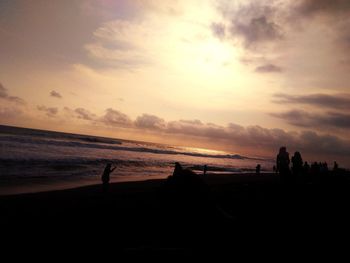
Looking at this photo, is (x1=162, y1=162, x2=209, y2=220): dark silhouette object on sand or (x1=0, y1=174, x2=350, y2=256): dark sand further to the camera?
(x1=162, y1=162, x2=209, y2=220): dark silhouette object on sand

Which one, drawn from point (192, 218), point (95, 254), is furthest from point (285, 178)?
point (95, 254)

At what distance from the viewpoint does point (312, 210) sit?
32.9 feet

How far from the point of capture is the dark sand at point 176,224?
5.52m

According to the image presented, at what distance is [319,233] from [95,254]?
5859mm

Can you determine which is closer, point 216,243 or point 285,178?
point 216,243

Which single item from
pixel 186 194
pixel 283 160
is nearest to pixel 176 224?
pixel 186 194

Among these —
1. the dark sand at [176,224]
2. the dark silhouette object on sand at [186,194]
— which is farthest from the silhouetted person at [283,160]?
the dark silhouette object on sand at [186,194]

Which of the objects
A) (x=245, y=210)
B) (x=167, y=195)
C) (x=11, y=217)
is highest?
(x=167, y=195)

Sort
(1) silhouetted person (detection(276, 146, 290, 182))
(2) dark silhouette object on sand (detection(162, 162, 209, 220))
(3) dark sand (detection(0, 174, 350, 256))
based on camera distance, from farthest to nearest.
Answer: (1) silhouetted person (detection(276, 146, 290, 182))
(2) dark silhouette object on sand (detection(162, 162, 209, 220))
(3) dark sand (detection(0, 174, 350, 256))

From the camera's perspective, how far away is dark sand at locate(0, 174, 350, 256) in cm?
552

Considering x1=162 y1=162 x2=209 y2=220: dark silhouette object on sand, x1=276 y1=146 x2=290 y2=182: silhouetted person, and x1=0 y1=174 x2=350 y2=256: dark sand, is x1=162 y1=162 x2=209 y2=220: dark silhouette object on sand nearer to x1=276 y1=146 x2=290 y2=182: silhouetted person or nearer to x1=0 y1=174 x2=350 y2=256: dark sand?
x1=0 y1=174 x2=350 y2=256: dark sand

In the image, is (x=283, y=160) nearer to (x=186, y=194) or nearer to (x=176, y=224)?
(x=186, y=194)

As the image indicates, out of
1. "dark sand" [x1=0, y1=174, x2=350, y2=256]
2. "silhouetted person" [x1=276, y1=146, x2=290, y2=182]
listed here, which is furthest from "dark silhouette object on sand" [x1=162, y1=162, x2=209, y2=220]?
"silhouetted person" [x1=276, y1=146, x2=290, y2=182]

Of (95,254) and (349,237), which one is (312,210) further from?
(95,254)
